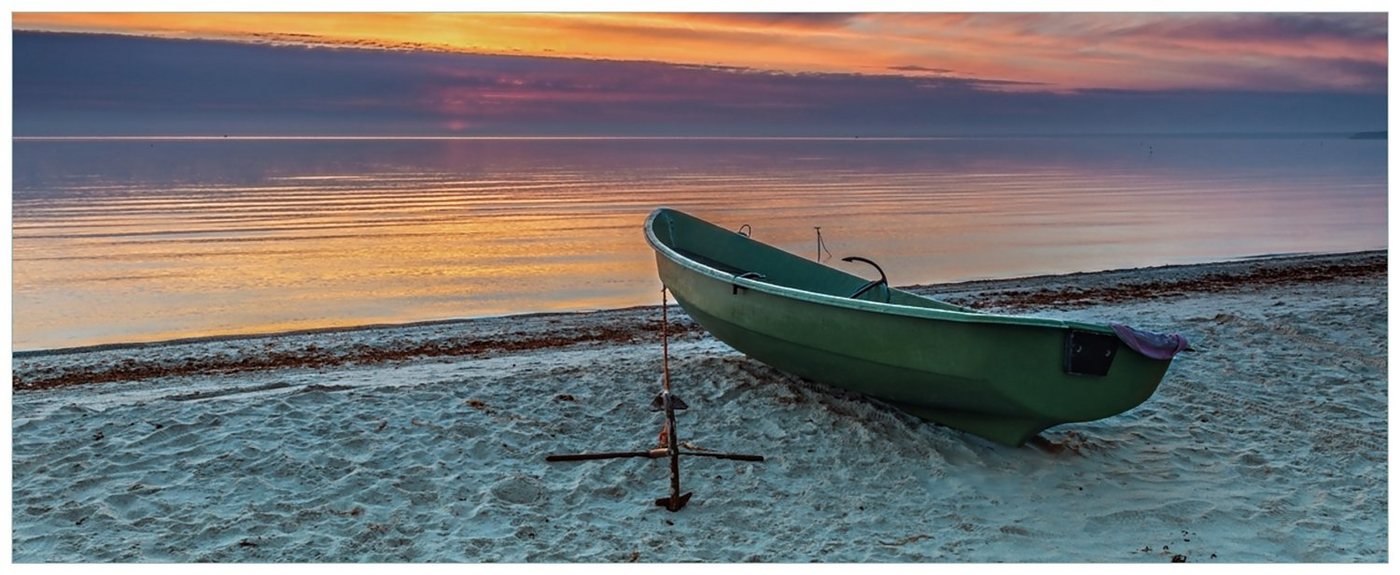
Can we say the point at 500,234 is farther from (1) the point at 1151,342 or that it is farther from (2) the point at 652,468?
(1) the point at 1151,342

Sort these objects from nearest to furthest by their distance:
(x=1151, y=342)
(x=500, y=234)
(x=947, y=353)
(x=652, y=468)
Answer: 1. (x=1151, y=342)
2. (x=947, y=353)
3. (x=652, y=468)
4. (x=500, y=234)

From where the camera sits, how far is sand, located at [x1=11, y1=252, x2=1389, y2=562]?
565cm

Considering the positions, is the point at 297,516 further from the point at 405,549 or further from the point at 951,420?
the point at 951,420

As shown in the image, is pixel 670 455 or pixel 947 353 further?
pixel 947 353

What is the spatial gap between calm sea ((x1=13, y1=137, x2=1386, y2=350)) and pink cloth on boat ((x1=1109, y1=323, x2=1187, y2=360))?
933 centimetres

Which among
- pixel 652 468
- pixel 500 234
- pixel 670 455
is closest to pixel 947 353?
pixel 670 455

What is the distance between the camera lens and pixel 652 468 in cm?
663

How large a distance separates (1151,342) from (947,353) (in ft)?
3.63

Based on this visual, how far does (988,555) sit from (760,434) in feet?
6.93

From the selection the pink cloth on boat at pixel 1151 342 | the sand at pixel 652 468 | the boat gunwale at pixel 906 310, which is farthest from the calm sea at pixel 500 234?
the pink cloth on boat at pixel 1151 342

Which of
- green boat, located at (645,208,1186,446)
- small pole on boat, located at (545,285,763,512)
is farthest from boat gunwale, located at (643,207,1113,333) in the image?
small pole on boat, located at (545,285,763,512)

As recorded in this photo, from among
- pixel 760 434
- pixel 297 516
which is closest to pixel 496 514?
pixel 297 516

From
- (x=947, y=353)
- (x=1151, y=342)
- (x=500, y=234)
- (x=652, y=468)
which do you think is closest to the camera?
(x=1151, y=342)

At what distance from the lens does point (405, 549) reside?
5559mm
